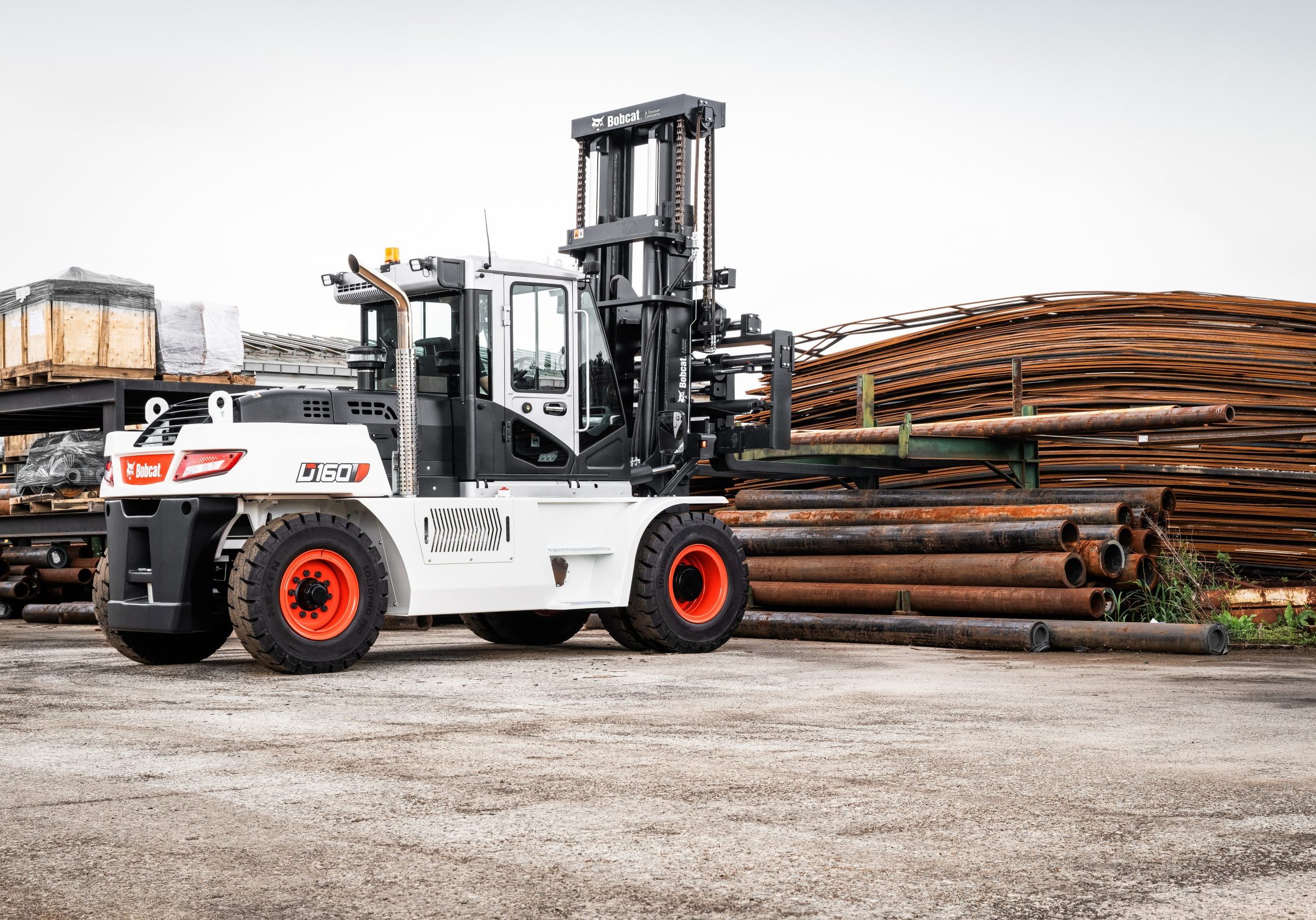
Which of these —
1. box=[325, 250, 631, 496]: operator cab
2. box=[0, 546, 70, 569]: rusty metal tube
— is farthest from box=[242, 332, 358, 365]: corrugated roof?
box=[325, 250, 631, 496]: operator cab

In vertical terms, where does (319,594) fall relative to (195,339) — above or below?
below

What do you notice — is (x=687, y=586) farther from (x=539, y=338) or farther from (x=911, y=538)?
(x=911, y=538)

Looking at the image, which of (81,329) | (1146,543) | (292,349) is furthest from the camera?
(292,349)

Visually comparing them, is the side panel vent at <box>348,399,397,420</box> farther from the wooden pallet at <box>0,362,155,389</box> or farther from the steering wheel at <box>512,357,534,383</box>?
the wooden pallet at <box>0,362,155,389</box>

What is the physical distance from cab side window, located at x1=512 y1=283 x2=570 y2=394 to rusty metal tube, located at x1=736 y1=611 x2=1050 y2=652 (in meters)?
3.74

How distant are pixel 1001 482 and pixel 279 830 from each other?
11.8 meters

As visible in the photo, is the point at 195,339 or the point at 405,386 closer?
the point at 405,386

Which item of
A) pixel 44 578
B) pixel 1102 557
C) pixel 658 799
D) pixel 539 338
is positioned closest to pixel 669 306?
pixel 539 338

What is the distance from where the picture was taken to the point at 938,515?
1369cm

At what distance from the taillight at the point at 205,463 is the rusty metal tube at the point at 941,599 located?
6.35m

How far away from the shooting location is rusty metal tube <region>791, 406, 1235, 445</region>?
12.1m

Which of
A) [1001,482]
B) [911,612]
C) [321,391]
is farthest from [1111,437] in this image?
[321,391]

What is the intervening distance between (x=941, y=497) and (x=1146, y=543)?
6.75ft

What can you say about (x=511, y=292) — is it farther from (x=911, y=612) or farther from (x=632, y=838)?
(x=632, y=838)
